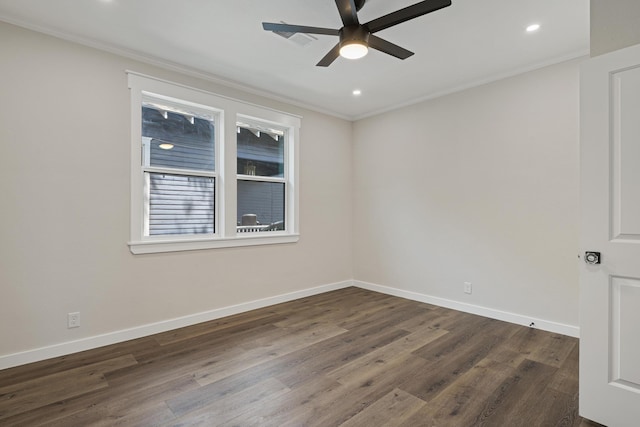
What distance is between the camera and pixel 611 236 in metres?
1.79

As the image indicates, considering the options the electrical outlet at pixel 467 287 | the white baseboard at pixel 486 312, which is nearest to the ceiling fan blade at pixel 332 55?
the electrical outlet at pixel 467 287

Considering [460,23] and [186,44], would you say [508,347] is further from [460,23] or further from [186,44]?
A: [186,44]

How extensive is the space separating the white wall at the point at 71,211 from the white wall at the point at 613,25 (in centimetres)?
341

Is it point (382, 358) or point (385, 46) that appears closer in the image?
point (385, 46)

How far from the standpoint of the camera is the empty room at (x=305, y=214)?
6.19 feet

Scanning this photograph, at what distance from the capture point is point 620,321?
1.77 metres

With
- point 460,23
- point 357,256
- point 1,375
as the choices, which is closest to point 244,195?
point 357,256

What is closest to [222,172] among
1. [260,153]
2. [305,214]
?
[260,153]

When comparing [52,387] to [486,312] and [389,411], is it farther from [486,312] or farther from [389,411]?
[486,312]

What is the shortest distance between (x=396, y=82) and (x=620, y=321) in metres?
3.10

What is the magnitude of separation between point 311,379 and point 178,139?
112 inches

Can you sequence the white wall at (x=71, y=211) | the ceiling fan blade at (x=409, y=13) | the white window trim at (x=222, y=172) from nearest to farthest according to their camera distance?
the ceiling fan blade at (x=409, y=13) < the white wall at (x=71, y=211) < the white window trim at (x=222, y=172)

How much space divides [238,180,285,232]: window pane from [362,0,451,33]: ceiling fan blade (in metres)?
2.53

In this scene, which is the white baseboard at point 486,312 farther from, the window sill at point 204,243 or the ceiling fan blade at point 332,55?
the ceiling fan blade at point 332,55
